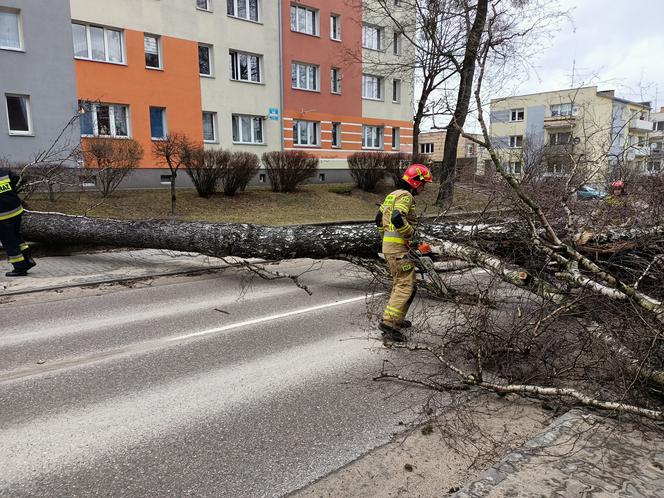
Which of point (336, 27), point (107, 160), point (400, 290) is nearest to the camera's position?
point (400, 290)

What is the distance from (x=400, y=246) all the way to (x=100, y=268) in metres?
6.35

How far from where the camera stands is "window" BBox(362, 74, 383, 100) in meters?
32.2

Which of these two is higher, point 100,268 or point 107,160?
point 107,160

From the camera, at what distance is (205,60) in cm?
2461

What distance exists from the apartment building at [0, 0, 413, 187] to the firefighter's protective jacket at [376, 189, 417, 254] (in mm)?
15773

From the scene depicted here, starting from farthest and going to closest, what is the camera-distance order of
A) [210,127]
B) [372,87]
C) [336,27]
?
[372,87] < [336,27] < [210,127]

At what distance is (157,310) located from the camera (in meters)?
6.52

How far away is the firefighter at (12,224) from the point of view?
8.07 metres

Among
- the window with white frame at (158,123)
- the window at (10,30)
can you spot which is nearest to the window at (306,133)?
the window with white frame at (158,123)

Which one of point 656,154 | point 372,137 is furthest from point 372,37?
point 656,154

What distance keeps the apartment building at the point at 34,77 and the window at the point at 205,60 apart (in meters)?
6.22

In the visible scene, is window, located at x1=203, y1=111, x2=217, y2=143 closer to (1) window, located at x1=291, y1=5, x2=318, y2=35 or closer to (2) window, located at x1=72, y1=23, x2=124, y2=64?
(2) window, located at x1=72, y1=23, x2=124, y2=64

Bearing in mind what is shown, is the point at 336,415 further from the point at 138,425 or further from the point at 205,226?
the point at 205,226

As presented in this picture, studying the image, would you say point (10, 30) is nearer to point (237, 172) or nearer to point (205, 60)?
point (205, 60)
